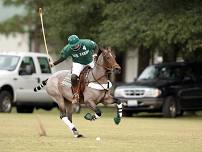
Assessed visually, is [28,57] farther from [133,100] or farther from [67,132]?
[67,132]

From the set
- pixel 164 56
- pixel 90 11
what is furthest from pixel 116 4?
pixel 164 56

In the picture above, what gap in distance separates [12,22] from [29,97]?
21459mm

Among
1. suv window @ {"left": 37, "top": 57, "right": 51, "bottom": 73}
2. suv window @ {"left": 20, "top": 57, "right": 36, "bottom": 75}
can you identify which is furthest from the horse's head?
suv window @ {"left": 37, "top": 57, "right": 51, "bottom": 73}

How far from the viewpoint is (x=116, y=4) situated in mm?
33312

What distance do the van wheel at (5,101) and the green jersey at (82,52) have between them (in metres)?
11.3

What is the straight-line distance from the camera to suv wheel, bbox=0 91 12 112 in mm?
29969

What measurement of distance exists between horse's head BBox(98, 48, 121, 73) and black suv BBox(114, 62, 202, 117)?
10855 millimetres

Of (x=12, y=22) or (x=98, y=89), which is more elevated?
(x=12, y=22)

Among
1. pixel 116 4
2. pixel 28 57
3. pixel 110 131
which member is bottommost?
pixel 110 131

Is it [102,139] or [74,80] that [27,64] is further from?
[102,139]

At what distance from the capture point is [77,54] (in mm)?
18906

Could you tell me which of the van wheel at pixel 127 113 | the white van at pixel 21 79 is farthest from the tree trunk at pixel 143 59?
the white van at pixel 21 79

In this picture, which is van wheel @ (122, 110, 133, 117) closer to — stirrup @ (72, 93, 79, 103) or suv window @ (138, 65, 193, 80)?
suv window @ (138, 65, 193, 80)

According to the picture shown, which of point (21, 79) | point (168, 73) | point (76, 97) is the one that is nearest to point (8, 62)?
point (21, 79)
